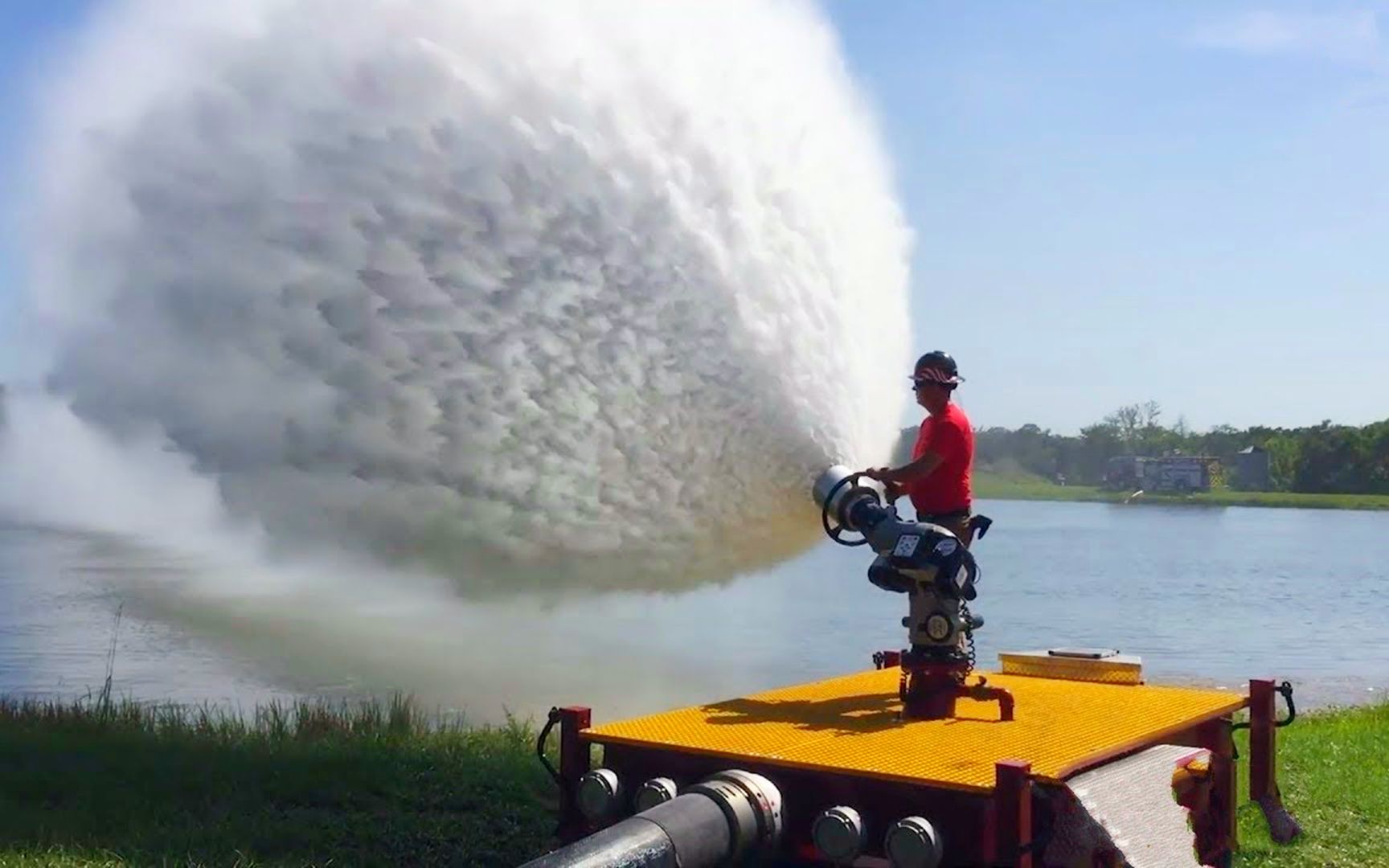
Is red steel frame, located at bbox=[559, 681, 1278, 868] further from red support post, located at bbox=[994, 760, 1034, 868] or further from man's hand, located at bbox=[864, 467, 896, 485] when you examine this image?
man's hand, located at bbox=[864, 467, 896, 485]

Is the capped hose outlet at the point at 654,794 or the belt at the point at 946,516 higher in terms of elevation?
the belt at the point at 946,516

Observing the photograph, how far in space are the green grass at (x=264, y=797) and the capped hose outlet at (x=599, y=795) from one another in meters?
1.58

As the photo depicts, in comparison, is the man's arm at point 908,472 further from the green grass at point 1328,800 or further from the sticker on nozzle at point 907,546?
the green grass at point 1328,800

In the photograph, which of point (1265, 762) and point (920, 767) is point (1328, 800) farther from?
point (920, 767)

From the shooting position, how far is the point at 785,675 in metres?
18.7

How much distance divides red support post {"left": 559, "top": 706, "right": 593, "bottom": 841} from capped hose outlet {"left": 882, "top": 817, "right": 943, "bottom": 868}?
5.85 ft

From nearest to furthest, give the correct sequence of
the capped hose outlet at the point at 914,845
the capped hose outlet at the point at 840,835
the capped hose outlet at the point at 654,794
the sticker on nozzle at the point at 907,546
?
the capped hose outlet at the point at 914,845
the capped hose outlet at the point at 840,835
the capped hose outlet at the point at 654,794
the sticker on nozzle at the point at 907,546

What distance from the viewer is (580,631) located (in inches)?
814

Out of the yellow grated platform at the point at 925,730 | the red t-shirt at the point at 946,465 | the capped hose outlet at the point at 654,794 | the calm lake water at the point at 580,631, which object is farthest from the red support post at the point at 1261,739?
the capped hose outlet at the point at 654,794

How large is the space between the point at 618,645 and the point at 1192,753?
14267 mm

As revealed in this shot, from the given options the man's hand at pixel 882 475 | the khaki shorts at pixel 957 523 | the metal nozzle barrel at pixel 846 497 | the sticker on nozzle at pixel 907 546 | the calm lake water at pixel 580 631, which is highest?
the man's hand at pixel 882 475

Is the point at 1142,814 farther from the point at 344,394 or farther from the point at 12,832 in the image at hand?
the point at 344,394

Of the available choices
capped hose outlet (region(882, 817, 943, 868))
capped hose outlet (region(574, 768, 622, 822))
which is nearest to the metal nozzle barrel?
capped hose outlet (region(574, 768, 622, 822))

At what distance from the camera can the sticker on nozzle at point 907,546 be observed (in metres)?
6.98
